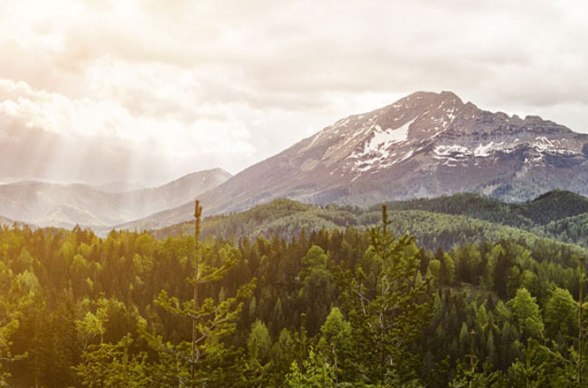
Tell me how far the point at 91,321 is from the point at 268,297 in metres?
59.9

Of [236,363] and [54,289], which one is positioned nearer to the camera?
[236,363]

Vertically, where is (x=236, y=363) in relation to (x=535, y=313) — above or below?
above

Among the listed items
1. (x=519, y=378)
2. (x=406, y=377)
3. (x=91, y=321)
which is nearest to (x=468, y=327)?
(x=91, y=321)

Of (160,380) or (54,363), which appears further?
(54,363)

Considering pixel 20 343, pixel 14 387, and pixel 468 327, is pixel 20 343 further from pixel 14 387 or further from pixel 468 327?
pixel 468 327

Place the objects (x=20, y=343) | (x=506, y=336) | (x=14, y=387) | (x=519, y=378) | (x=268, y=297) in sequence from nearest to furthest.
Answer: (x=519, y=378)
(x=14, y=387)
(x=20, y=343)
(x=506, y=336)
(x=268, y=297)

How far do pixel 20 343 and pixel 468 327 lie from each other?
11580cm

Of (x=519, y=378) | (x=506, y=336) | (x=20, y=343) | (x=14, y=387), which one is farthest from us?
(x=506, y=336)

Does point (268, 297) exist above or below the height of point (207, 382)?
below

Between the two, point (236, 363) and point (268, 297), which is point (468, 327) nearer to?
point (268, 297)

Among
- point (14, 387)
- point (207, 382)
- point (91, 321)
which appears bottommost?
point (14, 387)

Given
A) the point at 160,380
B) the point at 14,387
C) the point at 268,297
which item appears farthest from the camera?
the point at 268,297

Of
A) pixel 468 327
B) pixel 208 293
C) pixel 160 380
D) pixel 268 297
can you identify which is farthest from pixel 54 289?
pixel 160 380

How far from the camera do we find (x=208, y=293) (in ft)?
596
